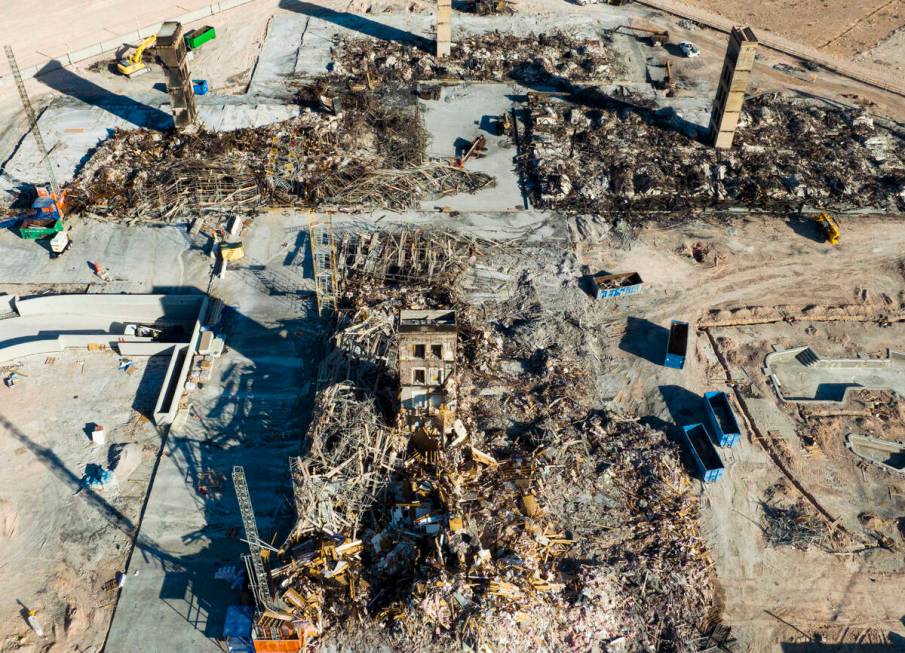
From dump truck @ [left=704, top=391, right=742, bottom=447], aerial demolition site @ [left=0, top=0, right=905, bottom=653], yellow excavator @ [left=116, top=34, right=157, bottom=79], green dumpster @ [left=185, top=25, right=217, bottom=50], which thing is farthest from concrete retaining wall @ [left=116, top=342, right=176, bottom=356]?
green dumpster @ [left=185, top=25, right=217, bottom=50]

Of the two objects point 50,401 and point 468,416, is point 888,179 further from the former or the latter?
point 50,401

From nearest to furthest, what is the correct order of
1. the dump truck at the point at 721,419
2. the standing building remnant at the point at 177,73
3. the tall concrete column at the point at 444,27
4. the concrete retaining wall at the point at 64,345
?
the dump truck at the point at 721,419 < the concrete retaining wall at the point at 64,345 < the standing building remnant at the point at 177,73 < the tall concrete column at the point at 444,27

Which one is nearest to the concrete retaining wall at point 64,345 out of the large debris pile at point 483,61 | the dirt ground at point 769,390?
the dirt ground at point 769,390

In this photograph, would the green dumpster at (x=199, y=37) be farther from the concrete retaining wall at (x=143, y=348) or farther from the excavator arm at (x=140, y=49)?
the concrete retaining wall at (x=143, y=348)

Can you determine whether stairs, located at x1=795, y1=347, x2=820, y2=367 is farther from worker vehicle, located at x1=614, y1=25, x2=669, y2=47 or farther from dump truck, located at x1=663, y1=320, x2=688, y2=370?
worker vehicle, located at x1=614, y1=25, x2=669, y2=47

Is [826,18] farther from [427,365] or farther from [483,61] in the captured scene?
[427,365]

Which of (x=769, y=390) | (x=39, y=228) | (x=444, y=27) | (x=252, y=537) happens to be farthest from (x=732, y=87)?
(x=39, y=228)
